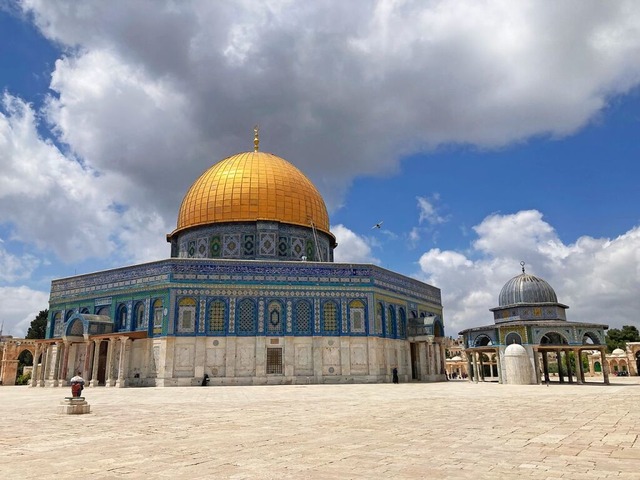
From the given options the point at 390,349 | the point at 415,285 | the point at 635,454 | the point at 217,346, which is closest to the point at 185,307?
the point at 217,346

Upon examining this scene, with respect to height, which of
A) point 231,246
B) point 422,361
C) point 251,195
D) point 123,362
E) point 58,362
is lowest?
point 422,361

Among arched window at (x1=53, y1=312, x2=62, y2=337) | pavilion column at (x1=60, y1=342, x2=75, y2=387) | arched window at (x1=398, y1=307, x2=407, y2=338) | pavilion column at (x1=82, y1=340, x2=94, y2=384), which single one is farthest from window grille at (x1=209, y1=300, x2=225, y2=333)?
arched window at (x1=398, y1=307, x2=407, y2=338)

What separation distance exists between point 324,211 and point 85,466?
105ft

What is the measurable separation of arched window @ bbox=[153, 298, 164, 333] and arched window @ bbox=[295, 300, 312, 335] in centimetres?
732

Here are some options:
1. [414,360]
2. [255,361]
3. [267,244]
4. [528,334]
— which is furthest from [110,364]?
[528,334]

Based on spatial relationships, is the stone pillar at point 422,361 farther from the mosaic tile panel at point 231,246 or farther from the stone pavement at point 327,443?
the stone pavement at point 327,443

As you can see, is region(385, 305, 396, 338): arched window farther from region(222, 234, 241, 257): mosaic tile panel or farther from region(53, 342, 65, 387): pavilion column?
region(53, 342, 65, 387): pavilion column

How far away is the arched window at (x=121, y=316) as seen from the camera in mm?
29969

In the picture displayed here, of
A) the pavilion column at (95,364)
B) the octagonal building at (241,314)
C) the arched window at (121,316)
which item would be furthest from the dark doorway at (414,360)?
the pavilion column at (95,364)

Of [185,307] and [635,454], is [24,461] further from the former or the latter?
[185,307]

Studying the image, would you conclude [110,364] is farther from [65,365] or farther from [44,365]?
[44,365]

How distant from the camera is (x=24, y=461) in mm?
6320

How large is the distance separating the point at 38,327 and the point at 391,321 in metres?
38.0

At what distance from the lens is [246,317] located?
2872 centimetres
